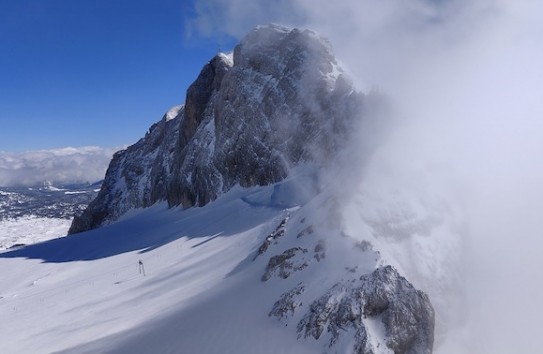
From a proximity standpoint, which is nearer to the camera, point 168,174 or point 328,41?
point 328,41

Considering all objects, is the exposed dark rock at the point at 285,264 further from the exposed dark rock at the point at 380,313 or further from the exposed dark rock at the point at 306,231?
the exposed dark rock at the point at 380,313

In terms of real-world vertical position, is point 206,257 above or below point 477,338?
above

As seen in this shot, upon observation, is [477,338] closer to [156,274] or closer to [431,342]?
[431,342]

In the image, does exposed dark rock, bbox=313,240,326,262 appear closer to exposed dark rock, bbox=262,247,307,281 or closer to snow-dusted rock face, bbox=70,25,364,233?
exposed dark rock, bbox=262,247,307,281

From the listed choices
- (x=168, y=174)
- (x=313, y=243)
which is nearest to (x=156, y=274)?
(x=313, y=243)

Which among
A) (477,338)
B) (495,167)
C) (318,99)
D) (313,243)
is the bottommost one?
(477,338)

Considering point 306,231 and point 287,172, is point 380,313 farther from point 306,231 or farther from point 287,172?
point 287,172

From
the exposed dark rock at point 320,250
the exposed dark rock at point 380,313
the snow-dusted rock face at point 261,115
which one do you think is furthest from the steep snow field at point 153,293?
the snow-dusted rock face at point 261,115
